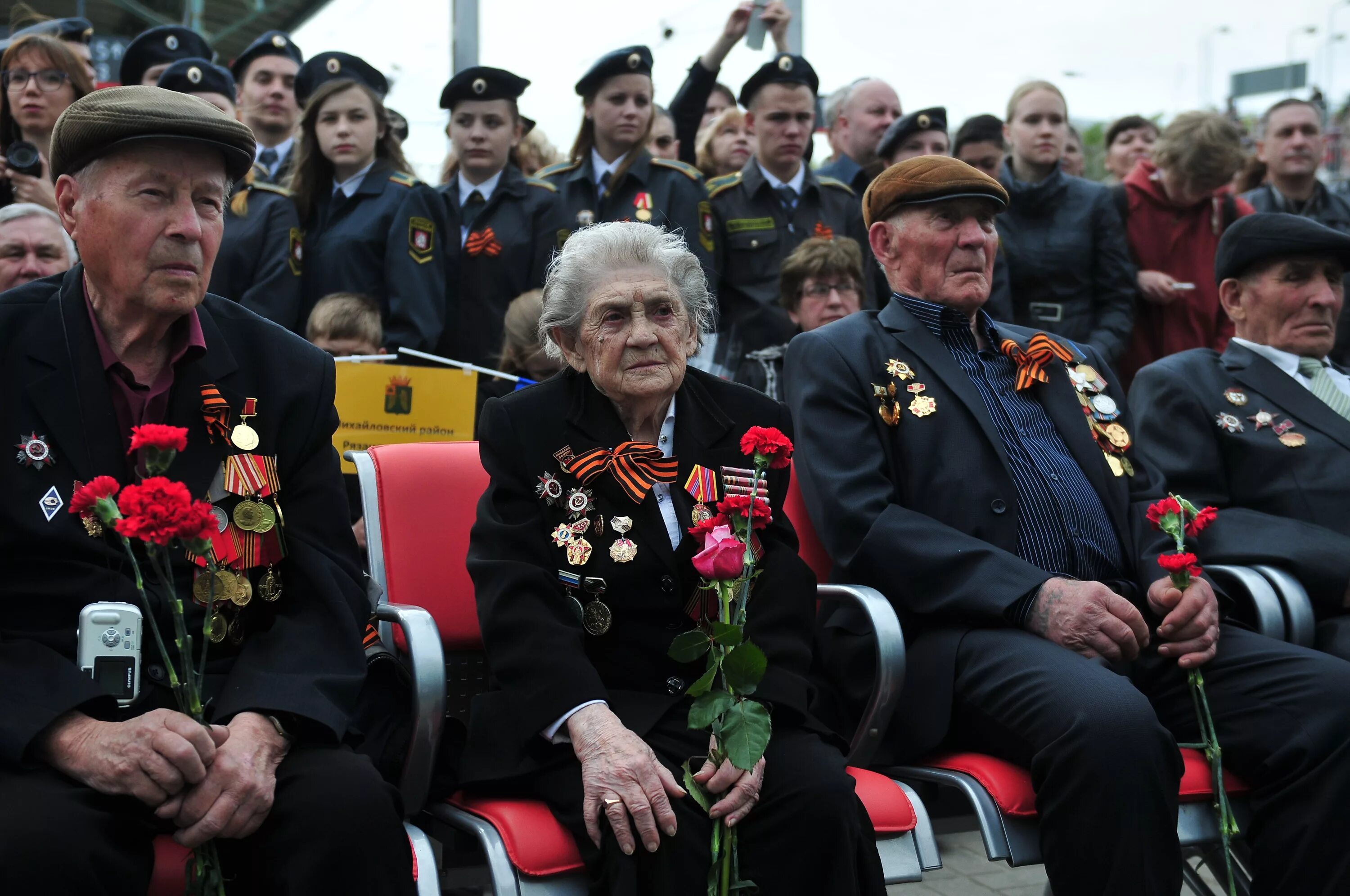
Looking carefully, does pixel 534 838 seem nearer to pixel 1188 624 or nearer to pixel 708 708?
pixel 708 708

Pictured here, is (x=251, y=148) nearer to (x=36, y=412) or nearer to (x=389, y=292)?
(x=36, y=412)

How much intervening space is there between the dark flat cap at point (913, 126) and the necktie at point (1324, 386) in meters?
2.38

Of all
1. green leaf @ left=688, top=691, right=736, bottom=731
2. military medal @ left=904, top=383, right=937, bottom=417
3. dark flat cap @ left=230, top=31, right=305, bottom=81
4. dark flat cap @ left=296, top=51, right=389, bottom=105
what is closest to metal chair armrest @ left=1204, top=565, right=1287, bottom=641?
military medal @ left=904, top=383, right=937, bottom=417

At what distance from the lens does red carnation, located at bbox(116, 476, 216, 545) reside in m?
2.09

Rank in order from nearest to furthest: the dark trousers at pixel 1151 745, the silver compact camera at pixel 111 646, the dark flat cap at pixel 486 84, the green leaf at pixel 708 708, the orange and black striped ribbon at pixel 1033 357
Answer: the silver compact camera at pixel 111 646 < the green leaf at pixel 708 708 < the dark trousers at pixel 1151 745 < the orange and black striped ribbon at pixel 1033 357 < the dark flat cap at pixel 486 84

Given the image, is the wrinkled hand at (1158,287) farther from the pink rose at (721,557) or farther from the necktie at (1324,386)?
the pink rose at (721,557)

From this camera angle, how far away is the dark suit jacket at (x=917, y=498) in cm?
324

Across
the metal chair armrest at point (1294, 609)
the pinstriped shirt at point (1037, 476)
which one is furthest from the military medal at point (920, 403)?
the metal chair armrest at point (1294, 609)

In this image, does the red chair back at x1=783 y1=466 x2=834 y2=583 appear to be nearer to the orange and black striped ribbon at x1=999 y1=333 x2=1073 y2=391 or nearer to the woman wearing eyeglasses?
the orange and black striped ribbon at x1=999 y1=333 x2=1073 y2=391

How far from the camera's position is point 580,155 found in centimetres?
622

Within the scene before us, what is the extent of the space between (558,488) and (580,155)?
3525 millimetres

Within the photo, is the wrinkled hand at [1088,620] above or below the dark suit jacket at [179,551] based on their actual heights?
below

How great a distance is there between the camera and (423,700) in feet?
8.87

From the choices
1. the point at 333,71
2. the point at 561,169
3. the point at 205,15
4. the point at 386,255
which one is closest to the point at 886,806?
the point at 386,255
